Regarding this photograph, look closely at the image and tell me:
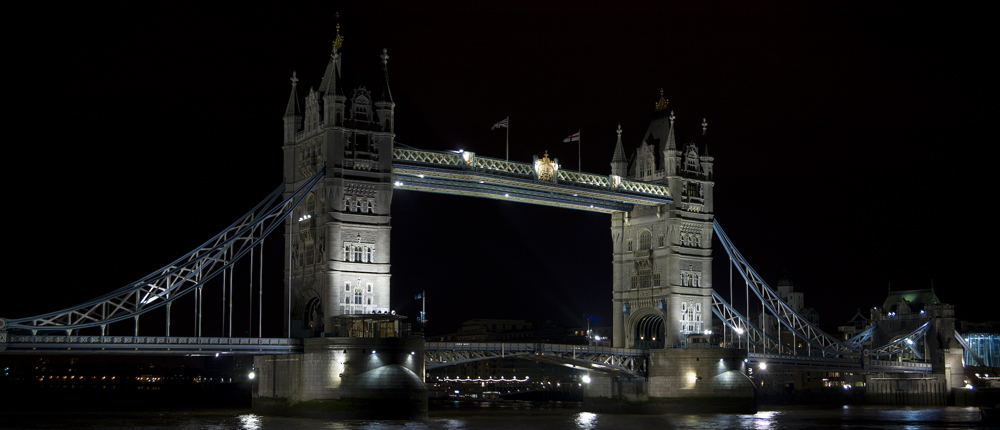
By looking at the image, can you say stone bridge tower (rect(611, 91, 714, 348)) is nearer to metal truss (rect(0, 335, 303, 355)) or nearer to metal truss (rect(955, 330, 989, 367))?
metal truss (rect(0, 335, 303, 355))

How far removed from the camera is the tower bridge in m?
68.0

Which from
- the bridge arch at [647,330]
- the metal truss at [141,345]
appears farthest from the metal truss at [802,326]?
the metal truss at [141,345]

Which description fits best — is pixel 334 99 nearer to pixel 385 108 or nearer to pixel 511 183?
pixel 385 108

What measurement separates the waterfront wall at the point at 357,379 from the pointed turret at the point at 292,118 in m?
15.2

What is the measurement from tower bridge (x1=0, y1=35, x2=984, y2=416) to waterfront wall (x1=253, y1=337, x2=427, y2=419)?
11cm

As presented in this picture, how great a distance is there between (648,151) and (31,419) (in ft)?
166

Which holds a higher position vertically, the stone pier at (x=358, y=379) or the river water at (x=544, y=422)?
the stone pier at (x=358, y=379)

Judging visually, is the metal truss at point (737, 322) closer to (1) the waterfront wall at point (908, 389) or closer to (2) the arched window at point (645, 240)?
(2) the arched window at point (645, 240)

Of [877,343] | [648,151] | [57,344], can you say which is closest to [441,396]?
[877,343]

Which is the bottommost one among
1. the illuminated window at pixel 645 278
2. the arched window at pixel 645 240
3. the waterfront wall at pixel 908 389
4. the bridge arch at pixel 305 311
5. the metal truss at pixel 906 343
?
the waterfront wall at pixel 908 389

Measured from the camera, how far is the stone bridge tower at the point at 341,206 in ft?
237

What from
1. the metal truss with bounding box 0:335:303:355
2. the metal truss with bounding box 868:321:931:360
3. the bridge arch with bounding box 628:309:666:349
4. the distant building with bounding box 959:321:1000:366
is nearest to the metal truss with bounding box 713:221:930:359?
the metal truss with bounding box 868:321:931:360

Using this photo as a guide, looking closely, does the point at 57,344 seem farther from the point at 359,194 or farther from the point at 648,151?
the point at 648,151

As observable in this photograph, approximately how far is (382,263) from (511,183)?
12576 mm
